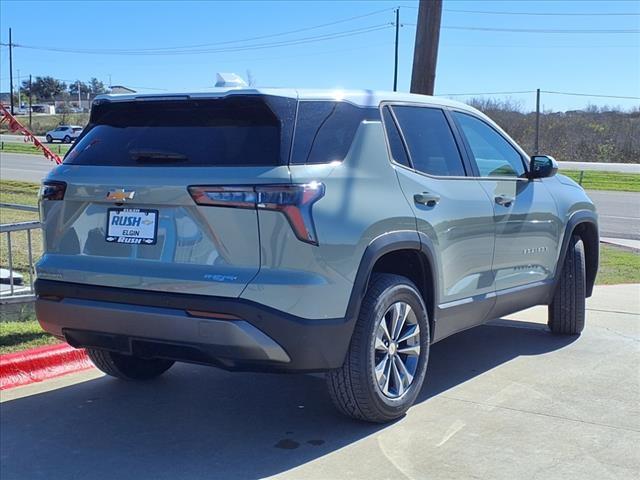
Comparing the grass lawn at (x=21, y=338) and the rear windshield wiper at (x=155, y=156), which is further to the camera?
the grass lawn at (x=21, y=338)

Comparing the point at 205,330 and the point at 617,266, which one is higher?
the point at 205,330

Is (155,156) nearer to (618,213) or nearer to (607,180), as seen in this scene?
(618,213)

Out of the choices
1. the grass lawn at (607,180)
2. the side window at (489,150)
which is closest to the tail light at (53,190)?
the side window at (489,150)

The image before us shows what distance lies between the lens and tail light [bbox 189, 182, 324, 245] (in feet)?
12.5

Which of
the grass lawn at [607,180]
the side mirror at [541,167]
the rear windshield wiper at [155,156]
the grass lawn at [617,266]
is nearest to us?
the rear windshield wiper at [155,156]

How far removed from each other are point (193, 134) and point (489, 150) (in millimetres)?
2477

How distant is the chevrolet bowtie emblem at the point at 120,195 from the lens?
407 centimetres

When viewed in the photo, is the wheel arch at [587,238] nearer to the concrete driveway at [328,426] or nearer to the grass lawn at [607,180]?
the concrete driveway at [328,426]

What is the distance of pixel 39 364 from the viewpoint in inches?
222

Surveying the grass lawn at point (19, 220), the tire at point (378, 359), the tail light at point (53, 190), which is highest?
the tail light at point (53, 190)

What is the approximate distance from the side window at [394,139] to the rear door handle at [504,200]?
1.11 meters

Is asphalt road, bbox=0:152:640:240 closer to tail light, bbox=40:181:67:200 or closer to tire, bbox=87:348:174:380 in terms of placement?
tire, bbox=87:348:174:380

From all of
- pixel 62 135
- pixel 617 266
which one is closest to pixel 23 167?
pixel 62 135

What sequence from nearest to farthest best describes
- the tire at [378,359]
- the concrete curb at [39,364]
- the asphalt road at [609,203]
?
the tire at [378,359]
the concrete curb at [39,364]
the asphalt road at [609,203]
